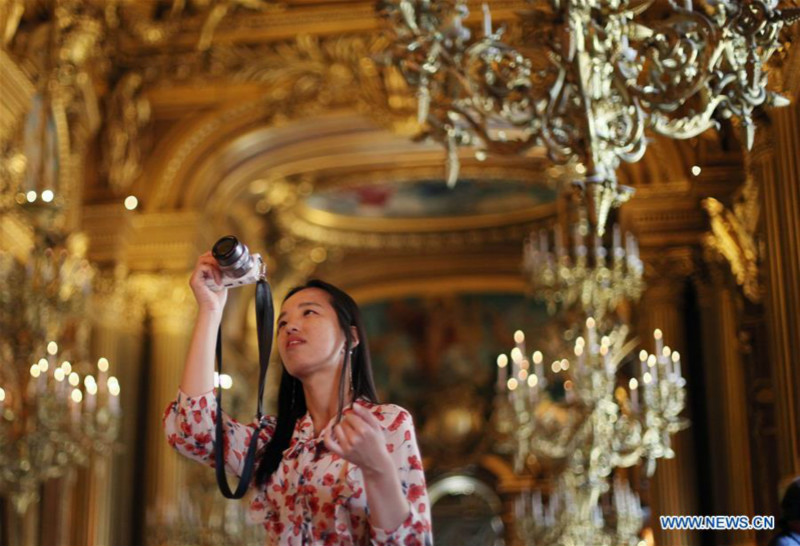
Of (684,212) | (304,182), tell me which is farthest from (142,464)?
(684,212)

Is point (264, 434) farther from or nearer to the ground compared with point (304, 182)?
nearer to the ground

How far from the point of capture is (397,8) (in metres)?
6.97

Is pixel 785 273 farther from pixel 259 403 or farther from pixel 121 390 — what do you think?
pixel 121 390

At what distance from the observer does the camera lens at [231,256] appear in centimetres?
302

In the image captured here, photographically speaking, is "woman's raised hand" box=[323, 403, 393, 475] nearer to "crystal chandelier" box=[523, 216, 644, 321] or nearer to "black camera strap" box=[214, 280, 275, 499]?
"black camera strap" box=[214, 280, 275, 499]

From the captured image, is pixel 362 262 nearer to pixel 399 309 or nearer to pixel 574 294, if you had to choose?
pixel 399 309

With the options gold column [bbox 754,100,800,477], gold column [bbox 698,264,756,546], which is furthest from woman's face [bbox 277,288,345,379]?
gold column [bbox 698,264,756,546]

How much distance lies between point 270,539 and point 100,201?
958 cm

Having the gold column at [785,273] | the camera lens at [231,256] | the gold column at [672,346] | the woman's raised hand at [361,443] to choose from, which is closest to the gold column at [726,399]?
the gold column at [672,346]

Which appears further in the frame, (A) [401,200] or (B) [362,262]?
(B) [362,262]

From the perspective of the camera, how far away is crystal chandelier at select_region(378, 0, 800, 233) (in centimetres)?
639

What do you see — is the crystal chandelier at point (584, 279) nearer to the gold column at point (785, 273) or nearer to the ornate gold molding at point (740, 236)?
the ornate gold molding at point (740, 236)

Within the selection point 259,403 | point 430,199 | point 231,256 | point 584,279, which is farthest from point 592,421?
point 430,199

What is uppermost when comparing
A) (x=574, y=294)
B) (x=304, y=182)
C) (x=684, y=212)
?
(x=304, y=182)
